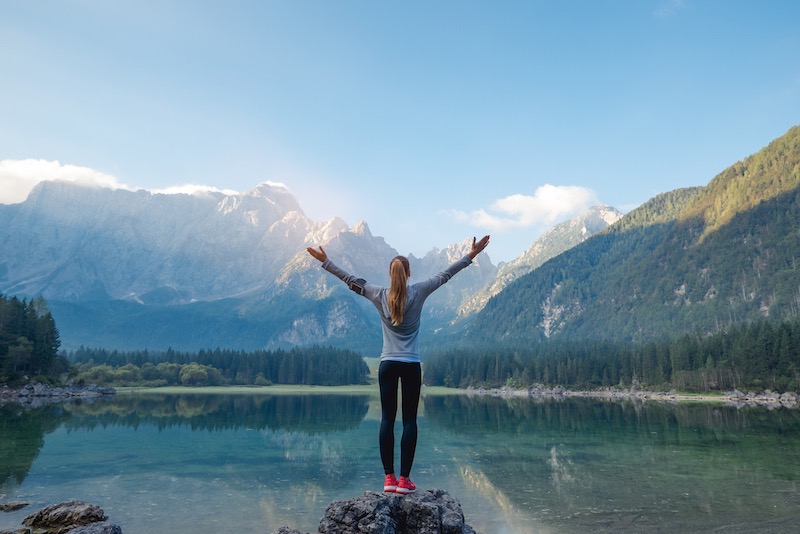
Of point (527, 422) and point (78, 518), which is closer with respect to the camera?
point (78, 518)

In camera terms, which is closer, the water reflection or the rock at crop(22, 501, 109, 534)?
the rock at crop(22, 501, 109, 534)

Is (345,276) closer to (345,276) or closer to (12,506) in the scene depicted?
(345,276)

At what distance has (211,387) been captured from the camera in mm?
183500

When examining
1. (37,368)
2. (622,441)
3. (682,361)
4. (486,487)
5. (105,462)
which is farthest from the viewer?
(682,361)

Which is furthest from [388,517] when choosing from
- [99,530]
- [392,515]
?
[99,530]

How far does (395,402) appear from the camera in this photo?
403 inches

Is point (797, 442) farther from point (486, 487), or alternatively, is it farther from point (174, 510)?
point (174, 510)

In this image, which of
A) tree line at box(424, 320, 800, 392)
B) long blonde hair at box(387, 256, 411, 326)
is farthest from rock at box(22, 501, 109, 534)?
tree line at box(424, 320, 800, 392)

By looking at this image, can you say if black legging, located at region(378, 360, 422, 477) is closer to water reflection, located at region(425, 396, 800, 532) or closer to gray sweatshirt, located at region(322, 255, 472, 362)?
gray sweatshirt, located at region(322, 255, 472, 362)

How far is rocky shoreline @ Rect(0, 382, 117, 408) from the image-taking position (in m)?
96.0

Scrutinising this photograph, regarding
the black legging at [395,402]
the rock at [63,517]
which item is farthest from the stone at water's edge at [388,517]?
the rock at [63,517]

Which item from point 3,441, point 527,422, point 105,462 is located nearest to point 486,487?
point 105,462

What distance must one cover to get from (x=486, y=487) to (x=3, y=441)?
3992cm

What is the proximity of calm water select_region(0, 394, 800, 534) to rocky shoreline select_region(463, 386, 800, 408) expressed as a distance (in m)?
56.3
